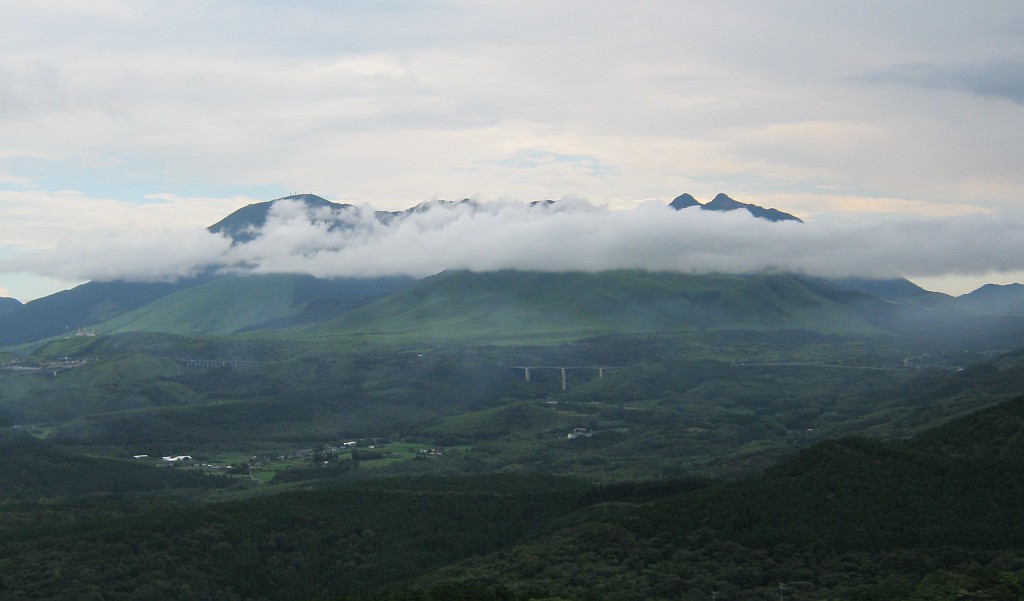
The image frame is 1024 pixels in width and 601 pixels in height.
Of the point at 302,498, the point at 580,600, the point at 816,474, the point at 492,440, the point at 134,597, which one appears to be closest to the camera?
the point at 580,600

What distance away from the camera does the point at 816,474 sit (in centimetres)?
8712

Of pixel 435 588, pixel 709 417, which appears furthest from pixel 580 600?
pixel 709 417

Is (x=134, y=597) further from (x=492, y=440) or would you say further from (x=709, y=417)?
(x=709, y=417)

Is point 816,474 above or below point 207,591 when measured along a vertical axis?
above

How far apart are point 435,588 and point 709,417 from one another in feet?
390

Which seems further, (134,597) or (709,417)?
(709,417)

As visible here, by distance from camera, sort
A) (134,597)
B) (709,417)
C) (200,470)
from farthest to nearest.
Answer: (709,417) < (200,470) < (134,597)

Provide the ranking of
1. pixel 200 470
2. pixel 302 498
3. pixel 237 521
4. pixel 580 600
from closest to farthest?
1. pixel 580 600
2. pixel 237 521
3. pixel 302 498
4. pixel 200 470

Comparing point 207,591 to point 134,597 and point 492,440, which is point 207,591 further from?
point 492,440

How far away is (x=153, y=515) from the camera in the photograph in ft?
318

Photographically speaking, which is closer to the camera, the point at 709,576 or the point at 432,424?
the point at 709,576

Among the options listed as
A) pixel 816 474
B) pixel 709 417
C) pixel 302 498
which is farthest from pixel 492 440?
pixel 816 474

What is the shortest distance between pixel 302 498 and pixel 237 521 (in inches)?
392

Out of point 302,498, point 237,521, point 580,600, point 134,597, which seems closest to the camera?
point 580,600
